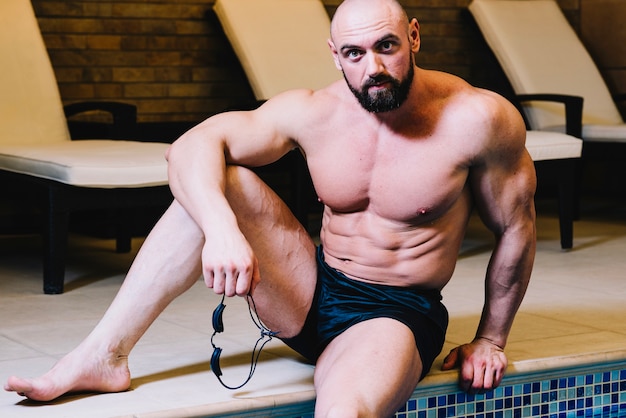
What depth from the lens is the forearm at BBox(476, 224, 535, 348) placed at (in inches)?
88.7

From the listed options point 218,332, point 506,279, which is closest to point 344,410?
point 218,332

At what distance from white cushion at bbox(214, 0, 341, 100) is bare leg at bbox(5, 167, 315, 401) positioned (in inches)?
104

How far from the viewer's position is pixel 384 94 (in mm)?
2025

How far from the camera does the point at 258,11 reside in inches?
201

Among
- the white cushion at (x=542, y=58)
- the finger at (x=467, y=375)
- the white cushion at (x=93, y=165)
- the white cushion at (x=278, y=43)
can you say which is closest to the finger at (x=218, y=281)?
the finger at (x=467, y=375)

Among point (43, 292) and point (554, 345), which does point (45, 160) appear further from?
point (554, 345)

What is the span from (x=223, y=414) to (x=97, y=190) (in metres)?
1.54

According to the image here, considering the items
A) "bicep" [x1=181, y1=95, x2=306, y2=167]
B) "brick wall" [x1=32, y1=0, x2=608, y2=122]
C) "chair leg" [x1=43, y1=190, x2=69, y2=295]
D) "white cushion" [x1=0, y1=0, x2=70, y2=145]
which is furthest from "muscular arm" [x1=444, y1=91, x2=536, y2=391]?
"brick wall" [x1=32, y1=0, x2=608, y2=122]

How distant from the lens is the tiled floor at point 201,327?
7.20 feet

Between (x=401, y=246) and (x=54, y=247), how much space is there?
1.60 metres

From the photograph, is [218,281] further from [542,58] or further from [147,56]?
[542,58]

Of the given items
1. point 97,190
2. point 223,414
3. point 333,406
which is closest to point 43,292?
point 97,190

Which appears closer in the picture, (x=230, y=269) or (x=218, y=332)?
(x=230, y=269)

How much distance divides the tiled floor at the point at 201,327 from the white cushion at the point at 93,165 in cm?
36
